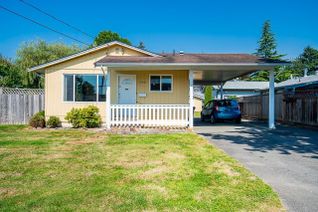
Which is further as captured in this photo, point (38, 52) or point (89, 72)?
point (38, 52)

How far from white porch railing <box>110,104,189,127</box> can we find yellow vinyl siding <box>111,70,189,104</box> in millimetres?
1120

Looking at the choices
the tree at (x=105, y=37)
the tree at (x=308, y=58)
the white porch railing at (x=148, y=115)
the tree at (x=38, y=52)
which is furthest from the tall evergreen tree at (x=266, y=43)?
the white porch railing at (x=148, y=115)

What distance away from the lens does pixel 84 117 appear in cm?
1366

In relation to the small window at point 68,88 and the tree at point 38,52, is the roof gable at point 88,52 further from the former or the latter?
the tree at point 38,52

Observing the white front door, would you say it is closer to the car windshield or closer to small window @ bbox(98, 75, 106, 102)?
small window @ bbox(98, 75, 106, 102)

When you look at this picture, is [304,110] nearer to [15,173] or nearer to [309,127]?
[309,127]

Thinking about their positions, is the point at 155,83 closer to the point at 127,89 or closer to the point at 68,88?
the point at 127,89

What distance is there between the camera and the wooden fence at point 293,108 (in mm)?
13812

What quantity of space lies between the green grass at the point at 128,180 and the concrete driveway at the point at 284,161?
324 millimetres

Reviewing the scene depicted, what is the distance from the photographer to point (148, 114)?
46.1 feet

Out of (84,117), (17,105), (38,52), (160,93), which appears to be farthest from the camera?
(38,52)

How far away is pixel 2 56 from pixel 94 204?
33.4 metres

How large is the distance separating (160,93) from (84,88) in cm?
392

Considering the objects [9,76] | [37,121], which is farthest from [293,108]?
[9,76]
